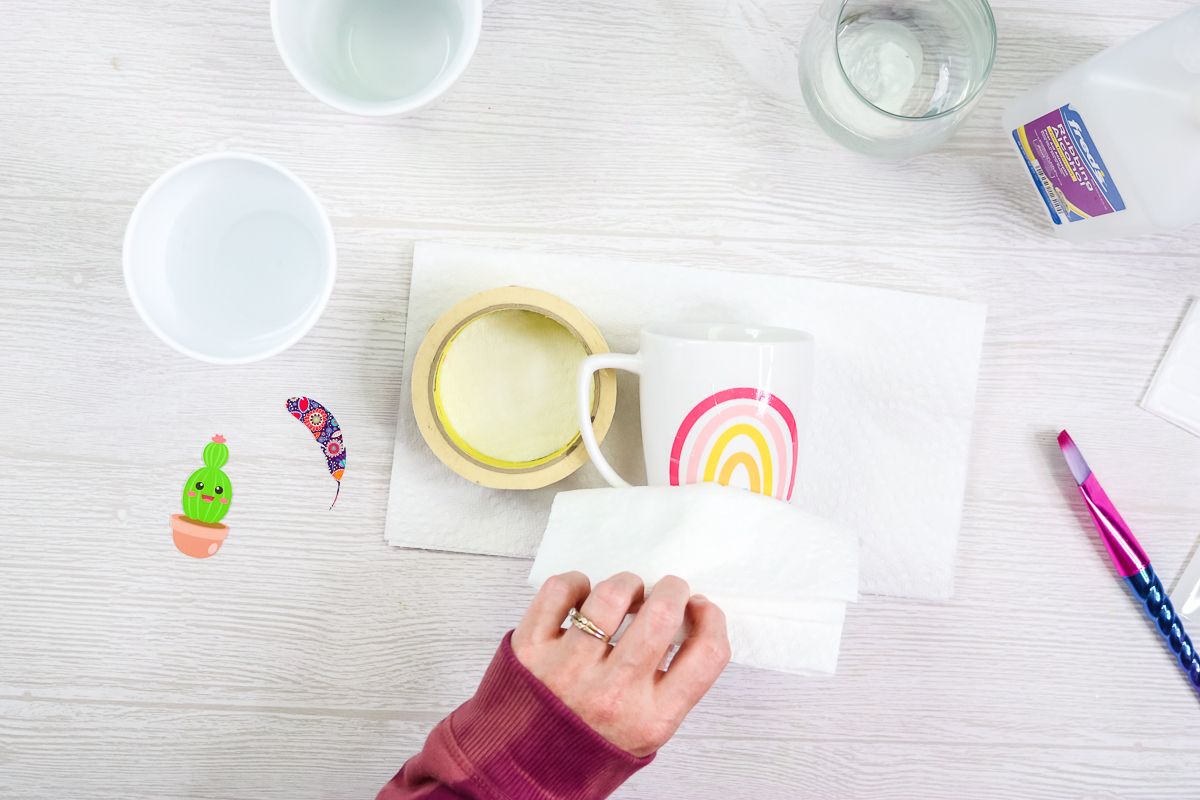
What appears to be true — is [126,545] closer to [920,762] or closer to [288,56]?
[288,56]

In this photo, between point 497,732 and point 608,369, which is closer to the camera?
point 497,732

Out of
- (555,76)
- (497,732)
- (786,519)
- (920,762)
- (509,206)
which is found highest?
(555,76)

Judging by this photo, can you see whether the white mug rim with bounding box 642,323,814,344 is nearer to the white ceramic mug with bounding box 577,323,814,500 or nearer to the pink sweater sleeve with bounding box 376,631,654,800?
the white ceramic mug with bounding box 577,323,814,500

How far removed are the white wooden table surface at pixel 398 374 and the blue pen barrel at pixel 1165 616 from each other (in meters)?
0.02

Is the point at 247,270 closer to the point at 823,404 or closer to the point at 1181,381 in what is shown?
the point at 823,404

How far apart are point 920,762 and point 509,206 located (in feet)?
1.84

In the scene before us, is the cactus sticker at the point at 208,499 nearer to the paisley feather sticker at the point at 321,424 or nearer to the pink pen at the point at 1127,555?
the paisley feather sticker at the point at 321,424

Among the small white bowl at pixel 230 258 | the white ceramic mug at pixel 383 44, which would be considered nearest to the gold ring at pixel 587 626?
the small white bowl at pixel 230 258

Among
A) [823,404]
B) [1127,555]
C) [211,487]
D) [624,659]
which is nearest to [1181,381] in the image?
[1127,555]

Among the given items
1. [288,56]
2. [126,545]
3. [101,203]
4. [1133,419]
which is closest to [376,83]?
[288,56]

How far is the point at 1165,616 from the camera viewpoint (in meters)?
0.56

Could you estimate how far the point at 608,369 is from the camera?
1.59 feet

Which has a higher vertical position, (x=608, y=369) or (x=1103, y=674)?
(x=608, y=369)

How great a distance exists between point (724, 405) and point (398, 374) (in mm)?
265
